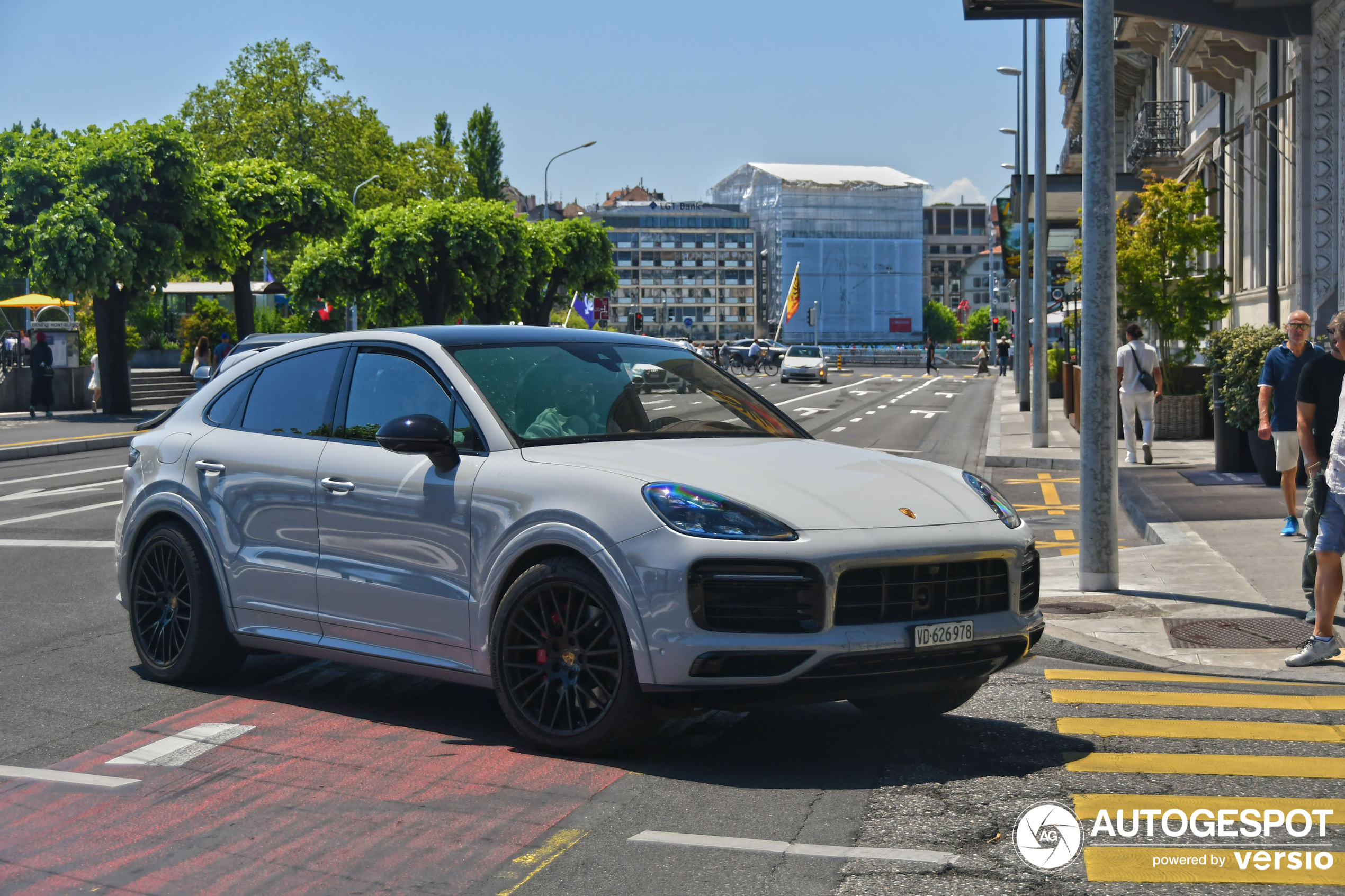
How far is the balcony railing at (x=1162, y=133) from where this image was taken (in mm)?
32250

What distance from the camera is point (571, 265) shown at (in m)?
63.8

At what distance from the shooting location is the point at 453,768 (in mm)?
5086

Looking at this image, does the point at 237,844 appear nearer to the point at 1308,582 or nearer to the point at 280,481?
the point at 280,481

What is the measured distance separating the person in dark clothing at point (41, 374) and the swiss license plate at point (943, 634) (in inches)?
1281

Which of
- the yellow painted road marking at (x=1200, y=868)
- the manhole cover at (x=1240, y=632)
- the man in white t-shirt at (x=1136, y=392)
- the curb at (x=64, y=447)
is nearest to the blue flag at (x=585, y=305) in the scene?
the curb at (x=64, y=447)

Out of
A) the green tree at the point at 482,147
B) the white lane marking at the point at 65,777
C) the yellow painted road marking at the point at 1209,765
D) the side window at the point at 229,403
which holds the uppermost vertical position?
the green tree at the point at 482,147

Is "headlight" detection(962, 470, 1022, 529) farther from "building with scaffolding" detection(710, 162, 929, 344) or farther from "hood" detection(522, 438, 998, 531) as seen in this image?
"building with scaffolding" detection(710, 162, 929, 344)

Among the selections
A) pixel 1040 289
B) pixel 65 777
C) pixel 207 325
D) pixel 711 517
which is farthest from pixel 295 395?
pixel 207 325

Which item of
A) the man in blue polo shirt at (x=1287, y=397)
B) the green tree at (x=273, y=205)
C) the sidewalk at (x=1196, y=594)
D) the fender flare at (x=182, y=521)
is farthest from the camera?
the green tree at (x=273, y=205)

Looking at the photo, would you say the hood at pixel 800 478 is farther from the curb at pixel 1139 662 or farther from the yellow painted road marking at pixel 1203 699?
the curb at pixel 1139 662

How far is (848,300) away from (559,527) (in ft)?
520

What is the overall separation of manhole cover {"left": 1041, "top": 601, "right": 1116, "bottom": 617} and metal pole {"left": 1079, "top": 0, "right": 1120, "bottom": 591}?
1.62ft
